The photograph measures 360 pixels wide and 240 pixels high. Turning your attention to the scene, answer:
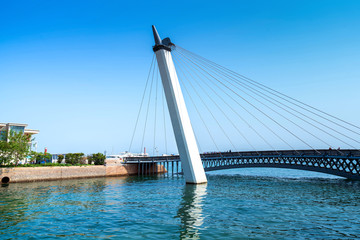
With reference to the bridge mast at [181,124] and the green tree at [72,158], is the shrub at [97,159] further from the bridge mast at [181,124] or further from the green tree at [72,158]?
the bridge mast at [181,124]

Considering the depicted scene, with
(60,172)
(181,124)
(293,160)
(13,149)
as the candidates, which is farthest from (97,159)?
(293,160)

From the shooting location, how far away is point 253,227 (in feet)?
42.0

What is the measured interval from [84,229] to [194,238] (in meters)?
6.52

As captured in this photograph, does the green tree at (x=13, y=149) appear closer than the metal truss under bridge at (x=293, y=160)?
No

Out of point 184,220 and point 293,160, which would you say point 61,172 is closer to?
point 184,220

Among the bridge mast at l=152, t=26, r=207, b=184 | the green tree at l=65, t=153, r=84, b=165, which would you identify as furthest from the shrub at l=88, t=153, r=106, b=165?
the bridge mast at l=152, t=26, r=207, b=184

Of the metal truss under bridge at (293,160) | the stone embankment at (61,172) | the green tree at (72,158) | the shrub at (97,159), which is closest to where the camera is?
the metal truss under bridge at (293,160)

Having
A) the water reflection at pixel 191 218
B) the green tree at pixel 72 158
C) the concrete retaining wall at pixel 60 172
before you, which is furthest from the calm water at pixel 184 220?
the green tree at pixel 72 158

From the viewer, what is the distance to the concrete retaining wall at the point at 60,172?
42000 mm

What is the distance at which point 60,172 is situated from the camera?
48.5 m

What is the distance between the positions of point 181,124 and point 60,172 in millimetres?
31679

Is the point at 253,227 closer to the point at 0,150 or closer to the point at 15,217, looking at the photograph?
the point at 15,217

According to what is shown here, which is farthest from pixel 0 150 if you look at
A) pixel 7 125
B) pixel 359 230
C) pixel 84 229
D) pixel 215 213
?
pixel 359 230

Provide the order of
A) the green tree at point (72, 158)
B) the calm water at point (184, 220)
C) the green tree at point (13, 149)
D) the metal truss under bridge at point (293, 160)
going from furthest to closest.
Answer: the green tree at point (72, 158)
the green tree at point (13, 149)
the metal truss under bridge at point (293, 160)
the calm water at point (184, 220)
